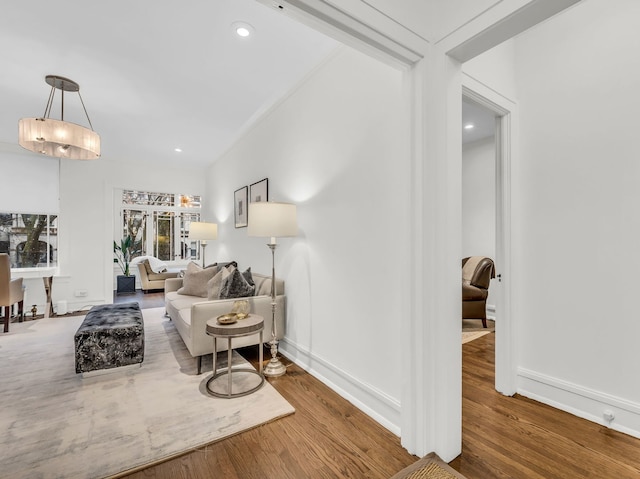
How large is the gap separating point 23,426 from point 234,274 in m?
1.82

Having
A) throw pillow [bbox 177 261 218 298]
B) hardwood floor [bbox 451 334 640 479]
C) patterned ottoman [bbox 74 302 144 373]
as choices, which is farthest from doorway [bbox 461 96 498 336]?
patterned ottoman [bbox 74 302 144 373]

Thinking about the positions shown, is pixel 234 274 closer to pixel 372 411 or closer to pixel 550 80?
pixel 372 411

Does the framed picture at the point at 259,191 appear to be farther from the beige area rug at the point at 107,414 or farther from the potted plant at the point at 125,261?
the potted plant at the point at 125,261

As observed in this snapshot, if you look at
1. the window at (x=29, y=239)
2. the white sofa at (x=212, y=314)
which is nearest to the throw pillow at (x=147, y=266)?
the window at (x=29, y=239)

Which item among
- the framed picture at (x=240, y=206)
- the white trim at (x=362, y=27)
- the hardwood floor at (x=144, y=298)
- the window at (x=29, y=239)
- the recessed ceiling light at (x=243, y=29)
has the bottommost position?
the hardwood floor at (x=144, y=298)

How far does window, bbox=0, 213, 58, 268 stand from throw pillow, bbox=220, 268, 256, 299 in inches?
170

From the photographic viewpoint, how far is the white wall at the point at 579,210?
187 cm

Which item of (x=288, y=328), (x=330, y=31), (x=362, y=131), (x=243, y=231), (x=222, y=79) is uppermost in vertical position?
(x=222, y=79)

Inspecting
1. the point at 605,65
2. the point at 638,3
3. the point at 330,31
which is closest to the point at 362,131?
the point at 330,31

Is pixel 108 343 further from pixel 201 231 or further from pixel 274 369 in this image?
pixel 201 231

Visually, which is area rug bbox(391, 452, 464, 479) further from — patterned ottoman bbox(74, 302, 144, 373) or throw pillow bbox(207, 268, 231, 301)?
throw pillow bbox(207, 268, 231, 301)

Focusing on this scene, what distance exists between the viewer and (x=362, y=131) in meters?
2.24

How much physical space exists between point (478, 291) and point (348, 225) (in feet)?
8.83

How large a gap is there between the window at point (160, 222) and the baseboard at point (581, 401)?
743 centimetres
